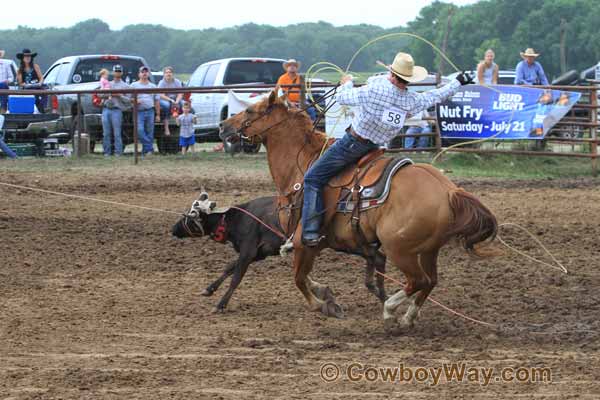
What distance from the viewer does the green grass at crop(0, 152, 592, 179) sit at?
635 inches

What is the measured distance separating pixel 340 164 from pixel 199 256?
10.4ft

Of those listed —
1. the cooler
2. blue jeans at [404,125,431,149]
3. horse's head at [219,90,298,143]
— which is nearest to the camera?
horse's head at [219,90,298,143]

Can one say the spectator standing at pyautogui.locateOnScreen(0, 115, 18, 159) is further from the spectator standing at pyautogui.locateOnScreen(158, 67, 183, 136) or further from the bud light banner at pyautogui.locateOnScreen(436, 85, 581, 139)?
the bud light banner at pyautogui.locateOnScreen(436, 85, 581, 139)

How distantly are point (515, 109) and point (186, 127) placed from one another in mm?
5941

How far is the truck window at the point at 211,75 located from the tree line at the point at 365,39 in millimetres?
27543

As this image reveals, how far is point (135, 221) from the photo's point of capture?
1175 centimetres

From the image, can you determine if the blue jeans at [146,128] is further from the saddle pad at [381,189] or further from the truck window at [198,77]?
the saddle pad at [381,189]

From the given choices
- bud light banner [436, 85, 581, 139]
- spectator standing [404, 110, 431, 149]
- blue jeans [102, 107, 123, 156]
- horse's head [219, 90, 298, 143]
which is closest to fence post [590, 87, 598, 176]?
bud light banner [436, 85, 581, 139]

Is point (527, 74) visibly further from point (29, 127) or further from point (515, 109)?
point (29, 127)

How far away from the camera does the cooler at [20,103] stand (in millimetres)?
17922

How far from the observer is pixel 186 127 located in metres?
18.1

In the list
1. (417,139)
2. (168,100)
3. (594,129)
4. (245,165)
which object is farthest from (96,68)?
(594,129)

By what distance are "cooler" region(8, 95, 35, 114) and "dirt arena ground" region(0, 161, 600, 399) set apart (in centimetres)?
569

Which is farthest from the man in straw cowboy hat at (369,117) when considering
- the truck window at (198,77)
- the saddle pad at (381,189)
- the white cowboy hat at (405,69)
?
the truck window at (198,77)
